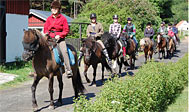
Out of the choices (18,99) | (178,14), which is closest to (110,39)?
(18,99)

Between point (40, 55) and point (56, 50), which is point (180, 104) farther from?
point (40, 55)

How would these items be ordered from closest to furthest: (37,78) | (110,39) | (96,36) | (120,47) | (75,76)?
(37,78) → (75,76) → (96,36) → (110,39) → (120,47)

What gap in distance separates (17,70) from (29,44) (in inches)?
316

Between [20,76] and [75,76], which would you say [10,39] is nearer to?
[20,76]

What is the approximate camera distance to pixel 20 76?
13555mm

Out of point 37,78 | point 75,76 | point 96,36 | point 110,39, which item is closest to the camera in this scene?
point 37,78

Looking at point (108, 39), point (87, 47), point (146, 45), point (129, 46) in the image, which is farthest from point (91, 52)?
point (146, 45)

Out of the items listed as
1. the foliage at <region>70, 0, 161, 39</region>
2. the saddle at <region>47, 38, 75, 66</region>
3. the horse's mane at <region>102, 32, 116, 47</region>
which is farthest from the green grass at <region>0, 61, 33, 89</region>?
the foliage at <region>70, 0, 161, 39</region>

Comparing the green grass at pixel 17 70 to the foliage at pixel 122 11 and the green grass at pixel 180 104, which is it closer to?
the green grass at pixel 180 104

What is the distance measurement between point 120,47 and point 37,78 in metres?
7.03

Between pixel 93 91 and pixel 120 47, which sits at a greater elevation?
pixel 120 47

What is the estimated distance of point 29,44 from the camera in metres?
7.33

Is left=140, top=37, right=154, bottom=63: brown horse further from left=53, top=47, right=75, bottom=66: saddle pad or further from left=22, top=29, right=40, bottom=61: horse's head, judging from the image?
left=22, top=29, right=40, bottom=61: horse's head

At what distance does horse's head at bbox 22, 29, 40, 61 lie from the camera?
730 cm
